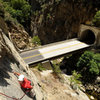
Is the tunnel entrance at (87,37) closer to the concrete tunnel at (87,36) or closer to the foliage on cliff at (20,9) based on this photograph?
the concrete tunnel at (87,36)

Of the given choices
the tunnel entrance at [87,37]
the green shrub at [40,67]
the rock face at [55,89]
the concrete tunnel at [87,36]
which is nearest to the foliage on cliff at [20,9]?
the concrete tunnel at [87,36]

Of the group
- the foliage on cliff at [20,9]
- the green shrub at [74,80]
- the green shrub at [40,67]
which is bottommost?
the green shrub at [74,80]

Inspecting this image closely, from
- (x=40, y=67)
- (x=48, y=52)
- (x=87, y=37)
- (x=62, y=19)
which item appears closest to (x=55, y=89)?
(x=40, y=67)

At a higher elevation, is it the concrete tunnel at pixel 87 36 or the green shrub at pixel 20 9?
the green shrub at pixel 20 9

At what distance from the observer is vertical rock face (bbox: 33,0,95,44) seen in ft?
85.8

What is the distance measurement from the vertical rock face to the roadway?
9.69m

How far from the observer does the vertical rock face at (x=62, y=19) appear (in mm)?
26156

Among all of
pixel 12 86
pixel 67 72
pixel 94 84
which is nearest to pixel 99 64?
pixel 94 84

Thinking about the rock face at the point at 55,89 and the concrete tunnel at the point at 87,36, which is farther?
the concrete tunnel at the point at 87,36

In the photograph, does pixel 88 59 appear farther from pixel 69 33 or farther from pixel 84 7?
pixel 84 7

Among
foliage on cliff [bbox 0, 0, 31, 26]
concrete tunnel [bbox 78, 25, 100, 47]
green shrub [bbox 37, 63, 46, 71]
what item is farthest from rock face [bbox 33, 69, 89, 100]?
foliage on cliff [bbox 0, 0, 31, 26]

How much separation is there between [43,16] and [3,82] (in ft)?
110

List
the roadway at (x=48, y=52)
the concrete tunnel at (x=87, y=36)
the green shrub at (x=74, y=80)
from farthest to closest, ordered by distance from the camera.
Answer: the concrete tunnel at (x=87, y=36), the roadway at (x=48, y=52), the green shrub at (x=74, y=80)

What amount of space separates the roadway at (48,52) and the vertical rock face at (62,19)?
382 inches
